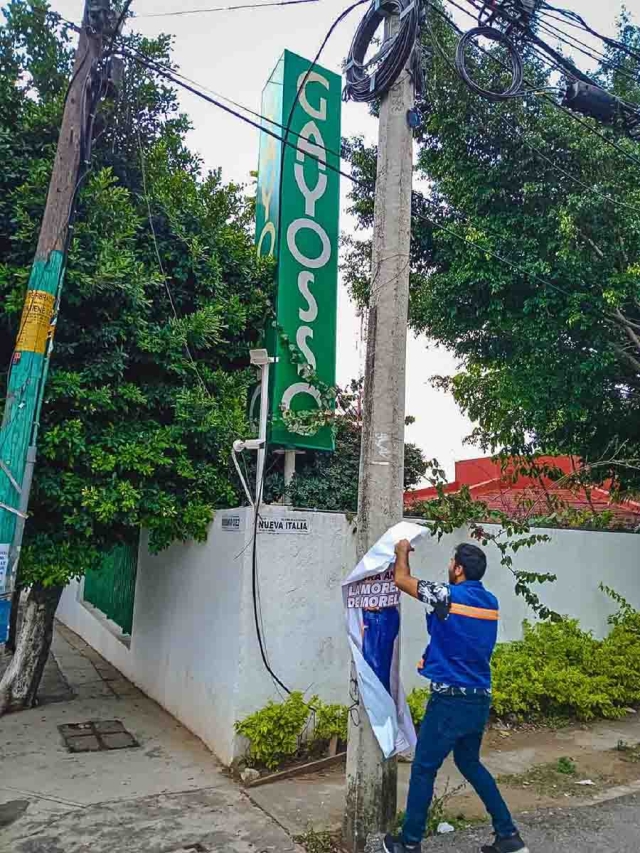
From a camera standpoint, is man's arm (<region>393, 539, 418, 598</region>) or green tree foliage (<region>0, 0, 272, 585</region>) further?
green tree foliage (<region>0, 0, 272, 585</region>)

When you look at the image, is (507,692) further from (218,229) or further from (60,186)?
(60,186)

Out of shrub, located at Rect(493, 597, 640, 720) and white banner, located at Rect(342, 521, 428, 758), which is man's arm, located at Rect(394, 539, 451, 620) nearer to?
white banner, located at Rect(342, 521, 428, 758)

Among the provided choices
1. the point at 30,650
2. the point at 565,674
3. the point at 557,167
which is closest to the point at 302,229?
the point at 557,167

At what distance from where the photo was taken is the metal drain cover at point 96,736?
5.97m

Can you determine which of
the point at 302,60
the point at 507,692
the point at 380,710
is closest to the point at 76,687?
the point at 507,692

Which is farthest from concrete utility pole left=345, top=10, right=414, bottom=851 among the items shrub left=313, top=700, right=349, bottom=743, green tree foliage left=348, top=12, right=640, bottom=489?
green tree foliage left=348, top=12, right=640, bottom=489

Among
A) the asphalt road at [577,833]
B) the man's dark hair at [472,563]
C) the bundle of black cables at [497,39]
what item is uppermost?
the bundle of black cables at [497,39]

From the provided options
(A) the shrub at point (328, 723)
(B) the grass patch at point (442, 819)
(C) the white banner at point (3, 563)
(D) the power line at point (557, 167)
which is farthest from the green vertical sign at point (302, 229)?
(B) the grass patch at point (442, 819)

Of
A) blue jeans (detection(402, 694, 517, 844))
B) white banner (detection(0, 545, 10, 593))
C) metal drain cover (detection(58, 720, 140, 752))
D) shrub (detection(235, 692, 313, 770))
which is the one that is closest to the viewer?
blue jeans (detection(402, 694, 517, 844))

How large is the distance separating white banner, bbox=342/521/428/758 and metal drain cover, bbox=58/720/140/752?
119 inches

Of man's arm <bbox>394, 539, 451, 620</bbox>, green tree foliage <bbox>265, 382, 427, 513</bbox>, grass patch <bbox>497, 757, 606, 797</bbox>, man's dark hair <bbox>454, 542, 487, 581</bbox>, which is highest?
green tree foliage <bbox>265, 382, 427, 513</bbox>

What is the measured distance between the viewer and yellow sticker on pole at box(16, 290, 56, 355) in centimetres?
508

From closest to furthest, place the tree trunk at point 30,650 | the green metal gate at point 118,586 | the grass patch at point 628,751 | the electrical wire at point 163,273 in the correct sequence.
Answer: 1. the grass patch at point 628,751
2. the electrical wire at point 163,273
3. the tree trunk at point 30,650
4. the green metal gate at point 118,586

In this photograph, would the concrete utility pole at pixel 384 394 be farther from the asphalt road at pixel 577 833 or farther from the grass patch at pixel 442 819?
the asphalt road at pixel 577 833
